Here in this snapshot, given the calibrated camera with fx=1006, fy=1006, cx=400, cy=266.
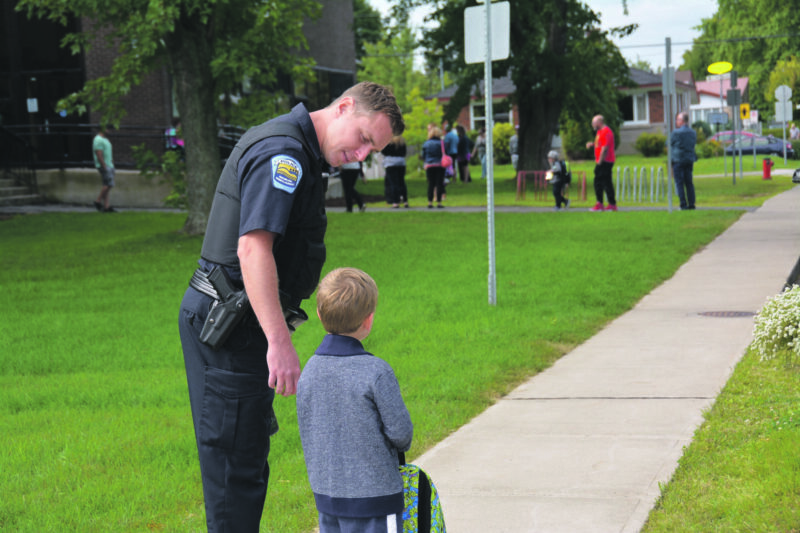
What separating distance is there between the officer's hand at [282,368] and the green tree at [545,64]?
26455 mm

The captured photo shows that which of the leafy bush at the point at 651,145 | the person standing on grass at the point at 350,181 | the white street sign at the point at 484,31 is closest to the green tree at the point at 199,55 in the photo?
the person standing on grass at the point at 350,181

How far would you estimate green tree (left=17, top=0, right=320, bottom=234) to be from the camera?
15602mm

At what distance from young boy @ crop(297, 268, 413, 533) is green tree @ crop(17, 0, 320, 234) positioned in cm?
1294

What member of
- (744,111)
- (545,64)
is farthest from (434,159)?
(744,111)

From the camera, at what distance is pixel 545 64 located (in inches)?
1158

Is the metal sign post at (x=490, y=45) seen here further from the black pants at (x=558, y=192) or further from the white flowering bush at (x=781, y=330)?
the black pants at (x=558, y=192)

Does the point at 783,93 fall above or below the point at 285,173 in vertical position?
above

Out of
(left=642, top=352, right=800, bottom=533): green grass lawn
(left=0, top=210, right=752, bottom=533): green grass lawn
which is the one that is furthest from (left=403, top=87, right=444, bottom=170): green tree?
(left=642, top=352, right=800, bottom=533): green grass lawn

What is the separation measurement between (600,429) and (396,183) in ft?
59.0

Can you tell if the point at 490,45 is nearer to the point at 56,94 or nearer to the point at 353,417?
the point at 353,417

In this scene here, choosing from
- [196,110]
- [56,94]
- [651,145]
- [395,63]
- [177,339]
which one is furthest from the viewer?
[395,63]

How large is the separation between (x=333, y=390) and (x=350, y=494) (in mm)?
323

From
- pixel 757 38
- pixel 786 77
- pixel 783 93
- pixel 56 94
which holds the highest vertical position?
pixel 757 38

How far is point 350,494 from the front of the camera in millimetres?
3012
